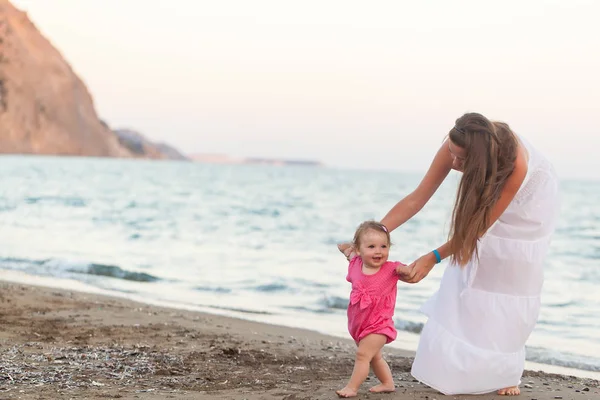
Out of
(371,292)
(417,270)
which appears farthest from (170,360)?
(417,270)

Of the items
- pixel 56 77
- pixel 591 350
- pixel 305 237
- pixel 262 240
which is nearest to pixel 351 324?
pixel 591 350

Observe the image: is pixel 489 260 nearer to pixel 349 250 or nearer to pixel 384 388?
pixel 349 250

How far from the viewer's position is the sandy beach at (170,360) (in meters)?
4.46

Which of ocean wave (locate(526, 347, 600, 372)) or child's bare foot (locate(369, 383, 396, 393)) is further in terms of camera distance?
ocean wave (locate(526, 347, 600, 372))

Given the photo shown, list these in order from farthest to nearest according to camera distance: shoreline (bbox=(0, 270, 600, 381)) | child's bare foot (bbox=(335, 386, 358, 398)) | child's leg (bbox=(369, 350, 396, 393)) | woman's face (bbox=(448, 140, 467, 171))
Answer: shoreline (bbox=(0, 270, 600, 381))
child's leg (bbox=(369, 350, 396, 393))
child's bare foot (bbox=(335, 386, 358, 398))
woman's face (bbox=(448, 140, 467, 171))

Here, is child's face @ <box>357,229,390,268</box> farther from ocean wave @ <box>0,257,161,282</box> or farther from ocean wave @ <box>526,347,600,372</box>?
ocean wave @ <box>0,257,161,282</box>

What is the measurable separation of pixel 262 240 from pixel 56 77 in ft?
364

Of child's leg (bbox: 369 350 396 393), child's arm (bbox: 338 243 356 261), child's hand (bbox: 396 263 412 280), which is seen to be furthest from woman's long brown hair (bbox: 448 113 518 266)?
child's leg (bbox: 369 350 396 393)

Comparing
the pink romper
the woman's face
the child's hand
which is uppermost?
the woman's face

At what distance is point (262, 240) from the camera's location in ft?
62.0

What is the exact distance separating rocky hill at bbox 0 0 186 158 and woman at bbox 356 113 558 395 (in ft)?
366

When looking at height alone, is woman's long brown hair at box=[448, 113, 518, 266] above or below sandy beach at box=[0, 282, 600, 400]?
above

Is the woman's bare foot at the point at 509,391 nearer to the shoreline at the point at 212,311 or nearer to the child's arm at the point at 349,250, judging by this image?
the child's arm at the point at 349,250

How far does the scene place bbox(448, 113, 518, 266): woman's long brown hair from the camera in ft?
13.2
